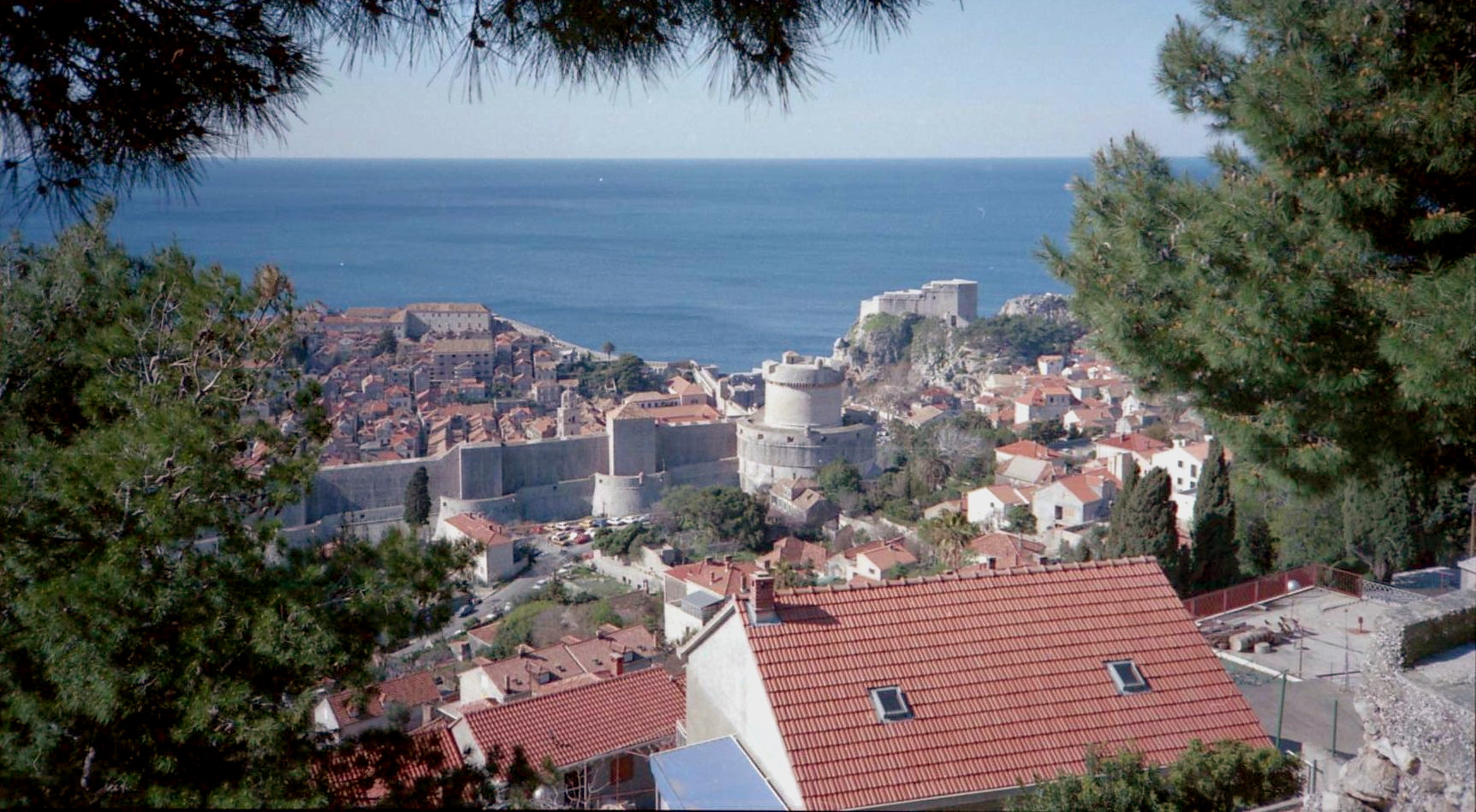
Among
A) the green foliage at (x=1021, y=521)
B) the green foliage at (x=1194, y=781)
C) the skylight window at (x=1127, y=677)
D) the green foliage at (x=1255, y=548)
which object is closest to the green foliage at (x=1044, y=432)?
the green foliage at (x=1021, y=521)

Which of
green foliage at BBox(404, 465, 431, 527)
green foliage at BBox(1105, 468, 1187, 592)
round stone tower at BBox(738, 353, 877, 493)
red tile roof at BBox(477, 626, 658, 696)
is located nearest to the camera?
red tile roof at BBox(477, 626, 658, 696)

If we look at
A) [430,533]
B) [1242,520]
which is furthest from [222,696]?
[430,533]

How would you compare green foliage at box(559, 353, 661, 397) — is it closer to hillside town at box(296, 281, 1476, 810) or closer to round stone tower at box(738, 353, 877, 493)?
hillside town at box(296, 281, 1476, 810)

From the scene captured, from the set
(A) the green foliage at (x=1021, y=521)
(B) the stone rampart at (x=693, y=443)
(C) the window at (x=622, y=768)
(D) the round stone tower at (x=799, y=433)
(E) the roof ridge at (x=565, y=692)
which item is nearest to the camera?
(C) the window at (x=622, y=768)

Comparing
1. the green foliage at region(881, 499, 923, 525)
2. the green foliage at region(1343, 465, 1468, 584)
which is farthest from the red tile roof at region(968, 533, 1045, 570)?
the green foliage at region(881, 499, 923, 525)

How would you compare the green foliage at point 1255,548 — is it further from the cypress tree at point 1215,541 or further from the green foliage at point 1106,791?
the green foliage at point 1106,791
